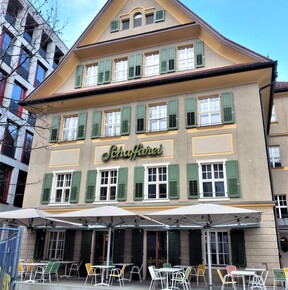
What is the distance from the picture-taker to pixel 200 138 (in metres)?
14.5

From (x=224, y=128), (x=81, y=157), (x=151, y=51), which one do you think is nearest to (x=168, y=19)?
(x=151, y=51)

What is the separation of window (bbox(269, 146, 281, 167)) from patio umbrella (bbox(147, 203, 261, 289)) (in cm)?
906

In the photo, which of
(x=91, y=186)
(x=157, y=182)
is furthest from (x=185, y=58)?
(x=91, y=186)

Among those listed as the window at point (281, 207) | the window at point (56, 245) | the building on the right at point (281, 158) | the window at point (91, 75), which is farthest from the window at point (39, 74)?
the window at point (281, 207)

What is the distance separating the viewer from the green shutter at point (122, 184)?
14703 millimetres

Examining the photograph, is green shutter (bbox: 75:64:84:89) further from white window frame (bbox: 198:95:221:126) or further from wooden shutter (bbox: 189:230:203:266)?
wooden shutter (bbox: 189:230:203:266)

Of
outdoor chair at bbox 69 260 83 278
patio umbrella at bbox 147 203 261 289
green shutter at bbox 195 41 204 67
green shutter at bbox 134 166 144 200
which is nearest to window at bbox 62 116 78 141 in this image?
green shutter at bbox 134 166 144 200

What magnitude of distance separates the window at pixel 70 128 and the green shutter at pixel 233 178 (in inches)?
333

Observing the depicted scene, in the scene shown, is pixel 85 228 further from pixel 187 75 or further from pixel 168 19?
pixel 168 19

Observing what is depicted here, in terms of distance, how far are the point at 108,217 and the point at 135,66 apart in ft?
29.4

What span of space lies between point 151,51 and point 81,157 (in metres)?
7.13

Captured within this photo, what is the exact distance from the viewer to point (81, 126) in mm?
16859

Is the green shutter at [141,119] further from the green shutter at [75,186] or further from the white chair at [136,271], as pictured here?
the white chair at [136,271]

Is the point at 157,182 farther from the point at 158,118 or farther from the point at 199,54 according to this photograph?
the point at 199,54
